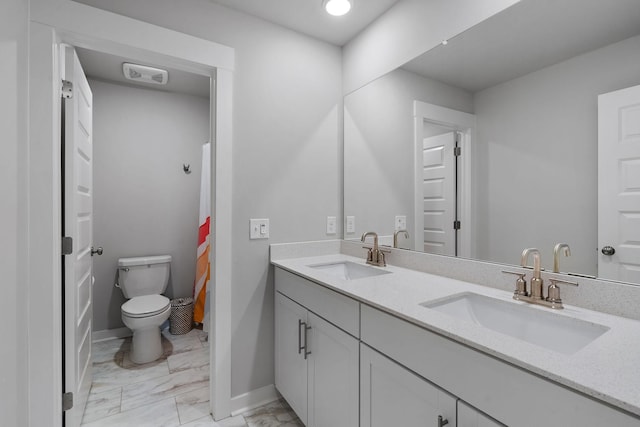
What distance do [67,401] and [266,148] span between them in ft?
5.29

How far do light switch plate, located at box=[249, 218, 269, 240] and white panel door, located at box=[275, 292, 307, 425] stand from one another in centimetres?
37

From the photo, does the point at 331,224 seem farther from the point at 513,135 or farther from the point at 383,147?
the point at 513,135

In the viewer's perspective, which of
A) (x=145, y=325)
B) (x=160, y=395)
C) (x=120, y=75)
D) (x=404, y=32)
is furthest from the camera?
(x=120, y=75)

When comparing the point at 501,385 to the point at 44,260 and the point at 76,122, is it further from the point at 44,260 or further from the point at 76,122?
the point at 76,122

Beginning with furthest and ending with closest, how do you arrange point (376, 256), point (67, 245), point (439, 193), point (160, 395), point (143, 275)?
point (143, 275) → point (160, 395) → point (376, 256) → point (439, 193) → point (67, 245)

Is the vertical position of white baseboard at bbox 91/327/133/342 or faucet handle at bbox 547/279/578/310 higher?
faucet handle at bbox 547/279/578/310

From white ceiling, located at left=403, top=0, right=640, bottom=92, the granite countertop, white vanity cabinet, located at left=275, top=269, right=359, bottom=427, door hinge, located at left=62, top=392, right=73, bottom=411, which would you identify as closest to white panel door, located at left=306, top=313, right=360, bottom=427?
white vanity cabinet, located at left=275, top=269, right=359, bottom=427

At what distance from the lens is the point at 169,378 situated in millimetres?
2107

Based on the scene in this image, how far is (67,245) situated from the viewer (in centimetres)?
143

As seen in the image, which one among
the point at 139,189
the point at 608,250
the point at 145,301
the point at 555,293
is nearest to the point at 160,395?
the point at 145,301

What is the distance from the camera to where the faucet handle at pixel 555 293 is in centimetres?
101

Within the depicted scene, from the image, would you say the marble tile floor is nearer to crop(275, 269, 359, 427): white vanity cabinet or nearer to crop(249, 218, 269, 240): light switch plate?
crop(275, 269, 359, 427): white vanity cabinet

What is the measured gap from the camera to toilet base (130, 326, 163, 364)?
90.4 inches

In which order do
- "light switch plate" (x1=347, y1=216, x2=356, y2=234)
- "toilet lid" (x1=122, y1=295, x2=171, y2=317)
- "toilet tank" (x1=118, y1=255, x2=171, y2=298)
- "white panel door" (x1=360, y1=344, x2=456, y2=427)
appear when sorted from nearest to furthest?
1. "white panel door" (x1=360, y1=344, x2=456, y2=427)
2. "light switch plate" (x1=347, y1=216, x2=356, y2=234)
3. "toilet lid" (x1=122, y1=295, x2=171, y2=317)
4. "toilet tank" (x1=118, y1=255, x2=171, y2=298)
